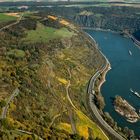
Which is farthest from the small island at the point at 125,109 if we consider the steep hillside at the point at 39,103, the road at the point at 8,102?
the road at the point at 8,102

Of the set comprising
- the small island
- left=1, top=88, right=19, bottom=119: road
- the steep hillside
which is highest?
left=1, top=88, right=19, bottom=119: road

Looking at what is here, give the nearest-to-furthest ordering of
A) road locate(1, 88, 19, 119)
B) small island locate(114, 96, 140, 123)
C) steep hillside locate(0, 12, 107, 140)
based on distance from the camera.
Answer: steep hillside locate(0, 12, 107, 140)
road locate(1, 88, 19, 119)
small island locate(114, 96, 140, 123)

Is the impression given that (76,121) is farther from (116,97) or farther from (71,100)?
(116,97)

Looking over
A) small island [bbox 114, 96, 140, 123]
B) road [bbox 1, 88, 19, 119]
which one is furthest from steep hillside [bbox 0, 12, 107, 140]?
small island [bbox 114, 96, 140, 123]

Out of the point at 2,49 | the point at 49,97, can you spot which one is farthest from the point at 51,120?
the point at 2,49

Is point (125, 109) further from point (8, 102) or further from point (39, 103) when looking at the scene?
point (8, 102)

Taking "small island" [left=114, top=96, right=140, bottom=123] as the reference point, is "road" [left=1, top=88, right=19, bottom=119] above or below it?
above

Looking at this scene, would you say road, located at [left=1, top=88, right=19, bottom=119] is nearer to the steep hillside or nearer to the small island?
the steep hillside

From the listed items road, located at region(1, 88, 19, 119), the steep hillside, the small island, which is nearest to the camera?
the steep hillside
